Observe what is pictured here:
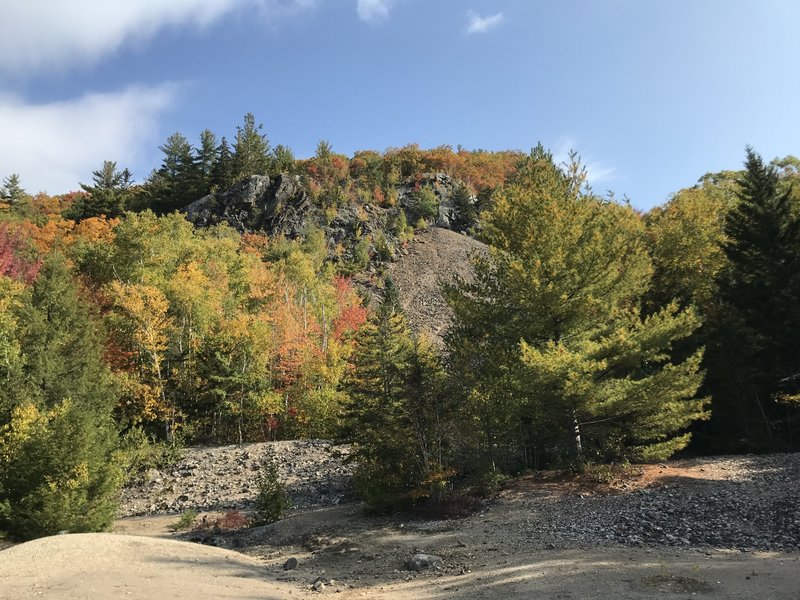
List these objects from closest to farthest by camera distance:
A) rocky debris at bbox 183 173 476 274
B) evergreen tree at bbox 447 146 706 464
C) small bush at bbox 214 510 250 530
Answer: evergreen tree at bbox 447 146 706 464 < small bush at bbox 214 510 250 530 < rocky debris at bbox 183 173 476 274

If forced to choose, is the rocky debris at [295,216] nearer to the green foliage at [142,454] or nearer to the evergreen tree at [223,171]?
the evergreen tree at [223,171]

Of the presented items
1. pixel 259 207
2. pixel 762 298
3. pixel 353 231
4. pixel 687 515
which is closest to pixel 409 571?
pixel 687 515

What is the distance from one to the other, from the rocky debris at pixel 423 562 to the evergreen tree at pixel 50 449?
10967mm

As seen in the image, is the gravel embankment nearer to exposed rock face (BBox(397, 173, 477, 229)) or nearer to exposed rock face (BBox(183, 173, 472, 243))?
exposed rock face (BBox(183, 173, 472, 243))

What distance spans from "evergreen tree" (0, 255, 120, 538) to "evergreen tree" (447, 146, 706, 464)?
39.7 feet

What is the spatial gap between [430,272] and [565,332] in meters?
50.6

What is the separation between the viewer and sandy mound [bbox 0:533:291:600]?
7.45m

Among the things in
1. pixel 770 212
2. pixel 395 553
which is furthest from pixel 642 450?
pixel 770 212

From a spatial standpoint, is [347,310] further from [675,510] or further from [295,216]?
[675,510]

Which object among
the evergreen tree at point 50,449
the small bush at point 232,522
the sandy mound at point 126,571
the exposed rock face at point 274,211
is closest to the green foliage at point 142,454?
the evergreen tree at point 50,449

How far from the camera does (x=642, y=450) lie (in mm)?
14047

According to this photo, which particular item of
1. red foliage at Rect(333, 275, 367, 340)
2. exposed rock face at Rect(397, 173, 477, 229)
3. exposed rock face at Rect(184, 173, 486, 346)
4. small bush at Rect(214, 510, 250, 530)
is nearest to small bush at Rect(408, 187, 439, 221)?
exposed rock face at Rect(397, 173, 477, 229)

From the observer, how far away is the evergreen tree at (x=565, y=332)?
13.3m

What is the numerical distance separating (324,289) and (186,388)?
17.7 m
